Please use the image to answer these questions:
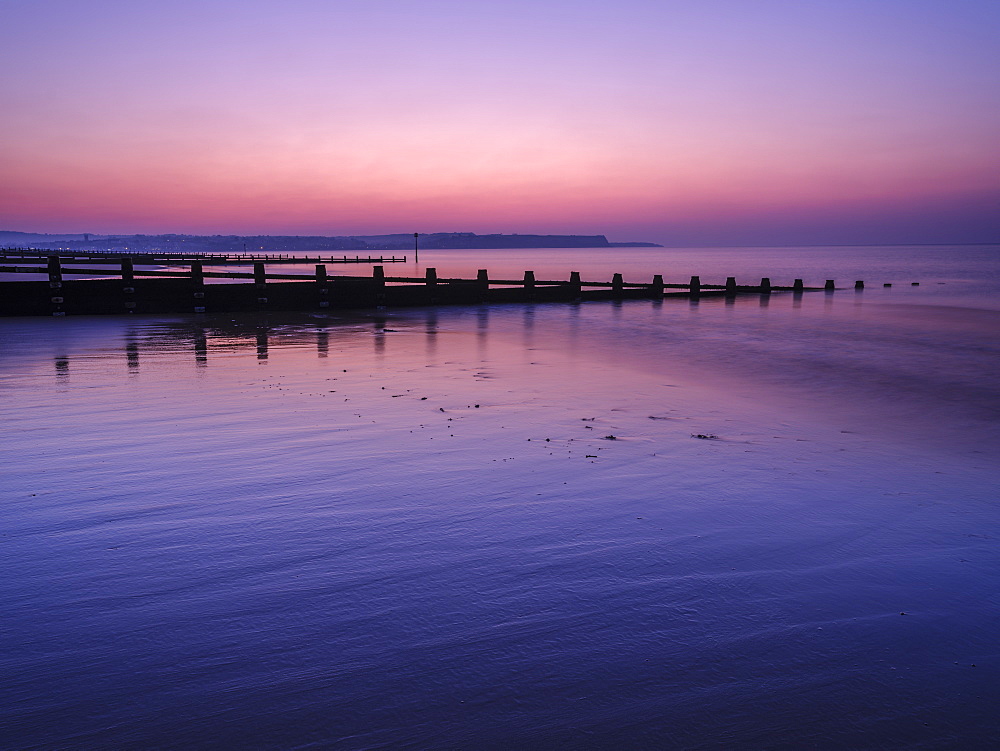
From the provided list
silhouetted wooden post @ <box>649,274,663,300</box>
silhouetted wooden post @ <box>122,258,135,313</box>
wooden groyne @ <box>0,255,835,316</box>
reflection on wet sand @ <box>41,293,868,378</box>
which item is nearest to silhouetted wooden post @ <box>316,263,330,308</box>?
wooden groyne @ <box>0,255,835,316</box>

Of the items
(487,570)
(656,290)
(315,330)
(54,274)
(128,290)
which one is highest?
(54,274)

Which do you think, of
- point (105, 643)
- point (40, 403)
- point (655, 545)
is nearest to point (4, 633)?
point (105, 643)

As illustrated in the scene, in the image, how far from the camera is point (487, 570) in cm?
434

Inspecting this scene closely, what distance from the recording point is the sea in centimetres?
300

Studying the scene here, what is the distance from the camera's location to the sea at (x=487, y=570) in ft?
9.84

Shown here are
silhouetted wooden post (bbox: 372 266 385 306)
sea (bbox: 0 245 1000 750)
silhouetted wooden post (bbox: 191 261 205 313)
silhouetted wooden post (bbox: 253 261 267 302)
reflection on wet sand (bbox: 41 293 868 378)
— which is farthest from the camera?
silhouetted wooden post (bbox: 372 266 385 306)

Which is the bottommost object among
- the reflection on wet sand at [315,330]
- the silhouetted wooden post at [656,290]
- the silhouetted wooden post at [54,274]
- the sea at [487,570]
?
the sea at [487,570]

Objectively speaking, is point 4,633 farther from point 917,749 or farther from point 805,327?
point 805,327

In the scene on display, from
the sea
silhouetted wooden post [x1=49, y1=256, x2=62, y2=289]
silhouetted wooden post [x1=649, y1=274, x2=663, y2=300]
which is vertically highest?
silhouetted wooden post [x1=49, y1=256, x2=62, y2=289]

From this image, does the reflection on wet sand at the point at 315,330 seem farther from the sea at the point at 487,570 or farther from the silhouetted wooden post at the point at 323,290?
the sea at the point at 487,570

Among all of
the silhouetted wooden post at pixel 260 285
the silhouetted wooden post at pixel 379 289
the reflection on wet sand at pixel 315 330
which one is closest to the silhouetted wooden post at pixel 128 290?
the reflection on wet sand at pixel 315 330

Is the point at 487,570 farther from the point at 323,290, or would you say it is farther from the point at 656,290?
the point at 656,290

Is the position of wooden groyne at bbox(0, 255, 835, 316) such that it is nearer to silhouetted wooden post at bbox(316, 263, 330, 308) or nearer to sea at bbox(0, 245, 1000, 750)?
silhouetted wooden post at bbox(316, 263, 330, 308)

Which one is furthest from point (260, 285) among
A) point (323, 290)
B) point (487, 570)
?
point (487, 570)
